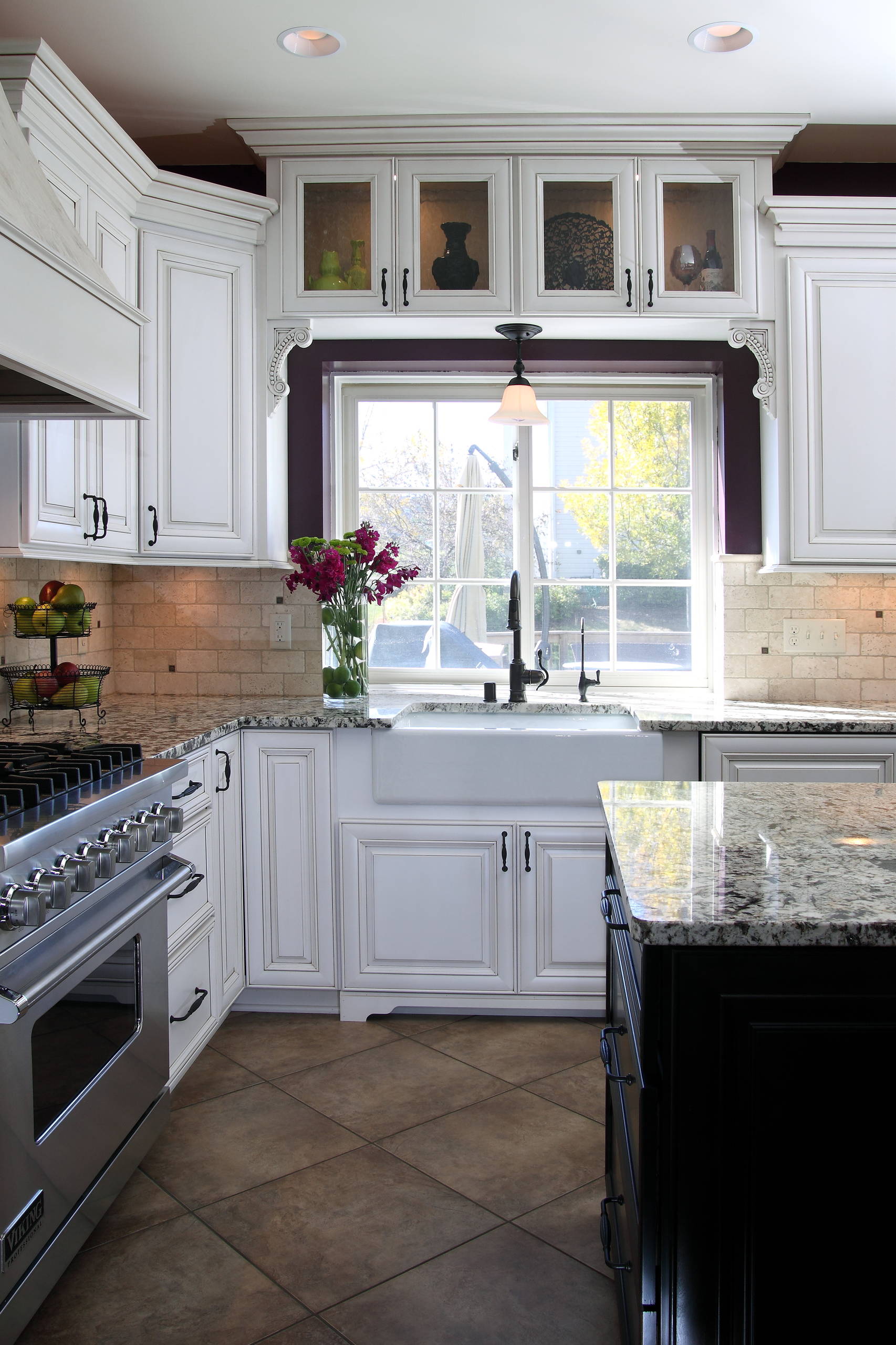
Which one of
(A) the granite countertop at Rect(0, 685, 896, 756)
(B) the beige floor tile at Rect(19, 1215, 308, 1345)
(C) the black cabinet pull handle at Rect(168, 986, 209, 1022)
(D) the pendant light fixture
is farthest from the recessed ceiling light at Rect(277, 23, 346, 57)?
(B) the beige floor tile at Rect(19, 1215, 308, 1345)

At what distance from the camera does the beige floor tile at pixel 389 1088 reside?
2506mm

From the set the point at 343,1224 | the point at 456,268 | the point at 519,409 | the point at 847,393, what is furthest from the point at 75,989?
the point at 847,393

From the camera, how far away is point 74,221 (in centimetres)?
268

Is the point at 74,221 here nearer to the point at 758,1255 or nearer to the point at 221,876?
the point at 221,876

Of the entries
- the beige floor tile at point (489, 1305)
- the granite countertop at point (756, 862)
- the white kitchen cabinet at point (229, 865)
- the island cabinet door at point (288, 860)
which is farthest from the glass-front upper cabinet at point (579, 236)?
the beige floor tile at point (489, 1305)

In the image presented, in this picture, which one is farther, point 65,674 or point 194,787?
point 65,674

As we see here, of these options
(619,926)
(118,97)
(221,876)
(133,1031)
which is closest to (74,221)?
(118,97)

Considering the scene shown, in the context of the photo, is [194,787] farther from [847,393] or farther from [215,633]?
[847,393]

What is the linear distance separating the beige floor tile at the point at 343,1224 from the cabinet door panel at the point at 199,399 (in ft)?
6.07

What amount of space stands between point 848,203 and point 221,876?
2.73 metres

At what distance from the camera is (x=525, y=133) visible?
3230 millimetres

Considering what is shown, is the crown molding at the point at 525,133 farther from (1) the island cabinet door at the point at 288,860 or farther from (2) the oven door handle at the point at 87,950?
(2) the oven door handle at the point at 87,950

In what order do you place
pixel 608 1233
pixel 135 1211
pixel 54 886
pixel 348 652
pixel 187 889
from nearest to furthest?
pixel 54 886, pixel 608 1233, pixel 135 1211, pixel 187 889, pixel 348 652

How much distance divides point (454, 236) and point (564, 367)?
0.63 meters
